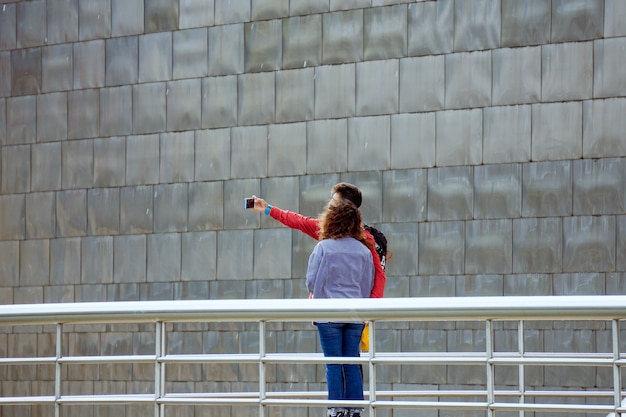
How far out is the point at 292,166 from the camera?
14.1m

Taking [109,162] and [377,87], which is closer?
[377,87]

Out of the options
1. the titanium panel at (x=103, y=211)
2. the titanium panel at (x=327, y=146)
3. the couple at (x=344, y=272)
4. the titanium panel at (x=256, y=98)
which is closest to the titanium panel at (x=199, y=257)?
the titanium panel at (x=103, y=211)

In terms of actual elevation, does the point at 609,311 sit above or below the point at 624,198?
below

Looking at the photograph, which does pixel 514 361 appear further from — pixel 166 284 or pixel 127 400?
pixel 166 284

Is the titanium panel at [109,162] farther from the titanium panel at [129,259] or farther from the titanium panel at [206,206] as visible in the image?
the titanium panel at [206,206]

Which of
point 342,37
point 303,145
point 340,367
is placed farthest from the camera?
point 303,145

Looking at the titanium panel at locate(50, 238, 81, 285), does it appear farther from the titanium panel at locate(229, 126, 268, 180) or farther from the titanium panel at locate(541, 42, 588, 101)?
the titanium panel at locate(541, 42, 588, 101)

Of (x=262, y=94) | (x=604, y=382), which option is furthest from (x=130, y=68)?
(x=604, y=382)

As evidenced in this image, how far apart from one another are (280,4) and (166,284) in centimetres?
370

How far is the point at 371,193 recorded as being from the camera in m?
13.6

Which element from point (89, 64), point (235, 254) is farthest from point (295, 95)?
point (89, 64)

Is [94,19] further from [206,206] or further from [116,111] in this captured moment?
[206,206]

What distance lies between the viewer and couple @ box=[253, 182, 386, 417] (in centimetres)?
786

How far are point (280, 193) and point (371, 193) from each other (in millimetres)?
1202
